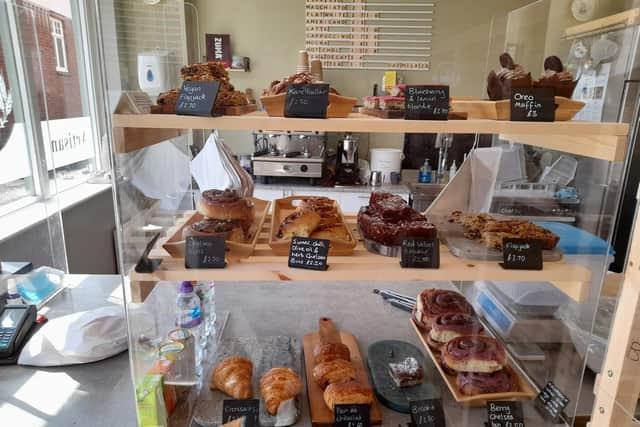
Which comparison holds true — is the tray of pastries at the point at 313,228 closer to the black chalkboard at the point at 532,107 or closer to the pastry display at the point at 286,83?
the pastry display at the point at 286,83

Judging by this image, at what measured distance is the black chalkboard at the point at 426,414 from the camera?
3.00 feet

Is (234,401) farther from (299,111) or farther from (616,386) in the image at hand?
(616,386)

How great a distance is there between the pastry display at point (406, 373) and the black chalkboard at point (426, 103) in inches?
25.0

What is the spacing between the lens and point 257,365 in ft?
3.54

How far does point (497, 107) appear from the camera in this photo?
0.89 metres

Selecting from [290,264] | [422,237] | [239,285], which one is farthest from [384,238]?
[239,285]

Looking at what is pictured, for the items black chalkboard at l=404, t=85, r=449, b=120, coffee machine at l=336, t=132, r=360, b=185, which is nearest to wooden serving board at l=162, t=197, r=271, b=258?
black chalkboard at l=404, t=85, r=449, b=120

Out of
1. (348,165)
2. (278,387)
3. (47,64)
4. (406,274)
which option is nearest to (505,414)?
(406,274)

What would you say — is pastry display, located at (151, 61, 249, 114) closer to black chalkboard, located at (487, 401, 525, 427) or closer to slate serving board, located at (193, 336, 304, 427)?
slate serving board, located at (193, 336, 304, 427)

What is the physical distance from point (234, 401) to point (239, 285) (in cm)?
60

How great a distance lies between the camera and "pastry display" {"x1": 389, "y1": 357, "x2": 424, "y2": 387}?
1.02m

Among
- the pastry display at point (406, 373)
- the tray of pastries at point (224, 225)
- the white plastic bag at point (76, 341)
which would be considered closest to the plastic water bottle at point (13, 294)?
the white plastic bag at point (76, 341)

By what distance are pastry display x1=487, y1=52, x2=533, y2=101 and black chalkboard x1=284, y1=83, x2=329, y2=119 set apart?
1.35 feet

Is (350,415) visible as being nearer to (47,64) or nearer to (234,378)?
(234,378)
